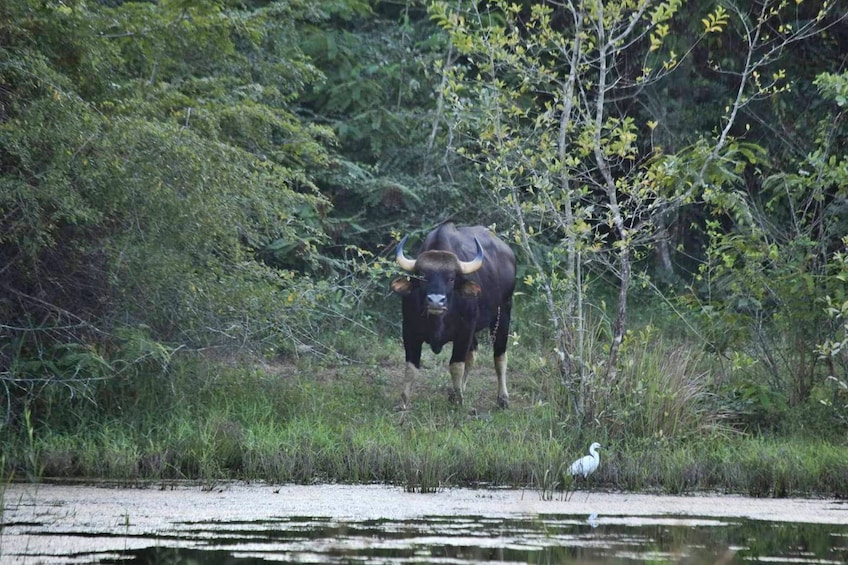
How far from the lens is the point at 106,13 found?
10164mm

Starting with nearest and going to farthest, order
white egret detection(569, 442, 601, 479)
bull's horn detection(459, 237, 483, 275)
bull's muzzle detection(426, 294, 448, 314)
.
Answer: white egret detection(569, 442, 601, 479)
bull's muzzle detection(426, 294, 448, 314)
bull's horn detection(459, 237, 483, 275)

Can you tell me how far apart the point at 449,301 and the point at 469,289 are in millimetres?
231

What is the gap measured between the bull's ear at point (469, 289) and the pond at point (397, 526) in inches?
151

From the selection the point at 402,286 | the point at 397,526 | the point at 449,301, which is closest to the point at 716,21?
the point at 449,301

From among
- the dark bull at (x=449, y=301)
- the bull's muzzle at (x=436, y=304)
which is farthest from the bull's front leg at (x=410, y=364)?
the bull's muzzle at (x=436, y=304)

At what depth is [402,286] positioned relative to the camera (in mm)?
11516

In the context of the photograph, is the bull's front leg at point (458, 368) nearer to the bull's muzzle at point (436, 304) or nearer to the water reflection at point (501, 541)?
the bull's muzzle at point (436, 304)

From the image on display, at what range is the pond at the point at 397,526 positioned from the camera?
558cm

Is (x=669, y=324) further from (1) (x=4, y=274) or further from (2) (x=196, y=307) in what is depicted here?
(1) (x=4, y=274)

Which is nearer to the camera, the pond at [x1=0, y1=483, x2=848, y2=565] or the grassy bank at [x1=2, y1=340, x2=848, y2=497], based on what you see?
the pond at [x1=0, y1=483, x2=848, y2=565]

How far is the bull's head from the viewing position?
11.4 m

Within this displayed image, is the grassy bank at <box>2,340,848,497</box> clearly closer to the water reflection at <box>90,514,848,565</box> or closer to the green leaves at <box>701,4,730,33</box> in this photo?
the water reflection at <box>90,514,848,565</box>

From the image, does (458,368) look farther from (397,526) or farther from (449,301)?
(397,526)

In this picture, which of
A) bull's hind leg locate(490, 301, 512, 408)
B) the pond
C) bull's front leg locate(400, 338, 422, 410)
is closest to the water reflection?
the pond
